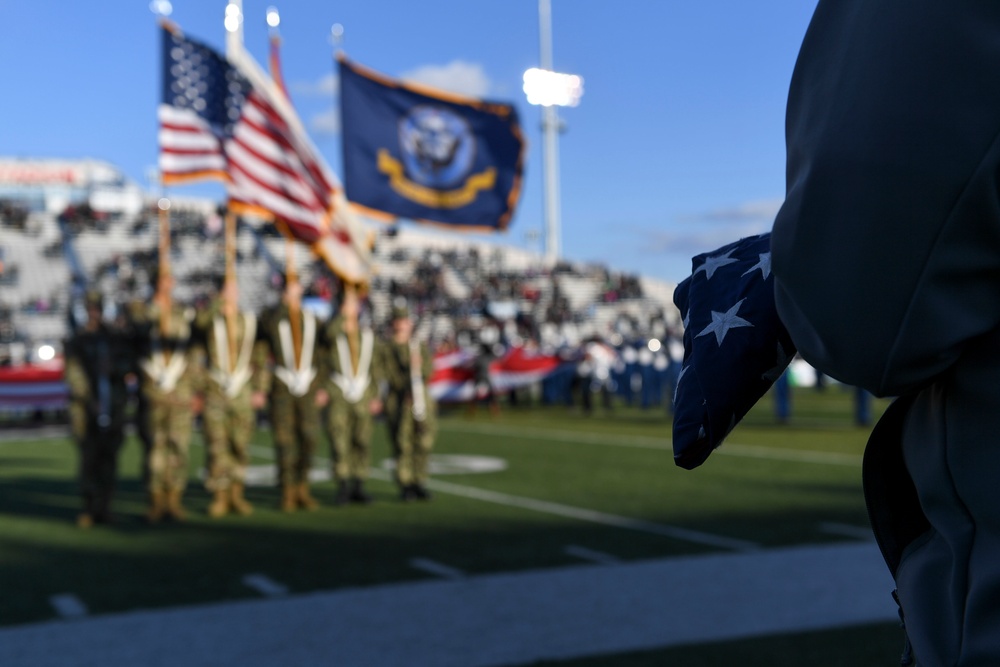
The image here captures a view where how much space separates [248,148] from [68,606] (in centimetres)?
612

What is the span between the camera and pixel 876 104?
103 centimetres

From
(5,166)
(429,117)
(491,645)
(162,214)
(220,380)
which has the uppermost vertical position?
(5,166)

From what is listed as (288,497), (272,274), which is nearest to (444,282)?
(272,274)

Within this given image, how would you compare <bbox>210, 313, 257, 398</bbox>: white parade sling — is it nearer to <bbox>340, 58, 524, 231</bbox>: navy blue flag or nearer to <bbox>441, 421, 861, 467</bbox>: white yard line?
<bbox>340, 58, 524, 231</bbox>: navy blue flag

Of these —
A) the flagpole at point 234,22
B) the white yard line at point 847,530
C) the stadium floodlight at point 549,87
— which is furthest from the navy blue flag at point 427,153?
the stadium floodlight at point 549,87

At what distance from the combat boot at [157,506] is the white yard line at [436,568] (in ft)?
10.9

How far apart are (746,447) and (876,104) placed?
1376 cm

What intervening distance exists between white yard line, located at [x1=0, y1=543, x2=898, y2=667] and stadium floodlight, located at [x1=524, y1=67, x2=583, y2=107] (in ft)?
141

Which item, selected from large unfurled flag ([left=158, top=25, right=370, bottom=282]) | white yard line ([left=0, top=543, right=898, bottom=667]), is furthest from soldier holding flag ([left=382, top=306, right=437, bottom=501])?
white yard line ([left=0, top=543, right=898, bottom=667])

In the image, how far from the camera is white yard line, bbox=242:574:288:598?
Result: 6430 mm

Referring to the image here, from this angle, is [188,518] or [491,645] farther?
[188,518]

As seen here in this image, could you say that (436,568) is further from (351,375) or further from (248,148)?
(248,148)

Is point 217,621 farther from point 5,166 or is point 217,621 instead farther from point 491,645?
point 5,166

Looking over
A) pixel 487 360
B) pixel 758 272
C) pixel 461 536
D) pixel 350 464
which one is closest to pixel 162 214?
pixel 350 464
